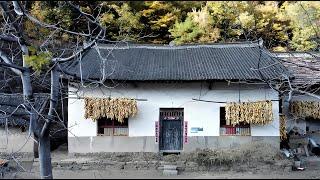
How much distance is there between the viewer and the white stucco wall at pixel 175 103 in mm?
20141

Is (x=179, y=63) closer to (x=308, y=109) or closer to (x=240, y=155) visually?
(x=240, y=155)

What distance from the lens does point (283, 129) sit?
2095 centimetres

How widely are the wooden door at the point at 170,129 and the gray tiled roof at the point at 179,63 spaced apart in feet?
5.72

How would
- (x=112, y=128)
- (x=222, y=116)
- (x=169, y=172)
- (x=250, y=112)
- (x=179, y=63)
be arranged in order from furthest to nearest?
1. (x=179, y=63)
2. (x=222, y=116)
3. (x=112, y=128)
4. (x=250, y=112)
5. (x=169, y=172)

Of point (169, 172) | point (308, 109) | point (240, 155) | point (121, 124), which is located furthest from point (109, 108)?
point (308, 109)

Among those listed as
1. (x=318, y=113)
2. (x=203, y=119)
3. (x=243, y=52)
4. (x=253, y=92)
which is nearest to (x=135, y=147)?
(x=203, y=119)

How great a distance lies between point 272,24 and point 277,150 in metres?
15.8

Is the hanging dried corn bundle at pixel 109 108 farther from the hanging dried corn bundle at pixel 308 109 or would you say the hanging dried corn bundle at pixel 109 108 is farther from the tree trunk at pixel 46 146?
the tree trunk at pixel 46 146

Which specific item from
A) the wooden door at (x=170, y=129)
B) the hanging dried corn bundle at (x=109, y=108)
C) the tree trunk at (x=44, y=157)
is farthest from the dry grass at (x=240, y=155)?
the tree trunk at (x=44, y=157)

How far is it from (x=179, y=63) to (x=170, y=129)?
326 centimetres

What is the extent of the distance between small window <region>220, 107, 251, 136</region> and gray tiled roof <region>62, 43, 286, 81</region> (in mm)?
1944

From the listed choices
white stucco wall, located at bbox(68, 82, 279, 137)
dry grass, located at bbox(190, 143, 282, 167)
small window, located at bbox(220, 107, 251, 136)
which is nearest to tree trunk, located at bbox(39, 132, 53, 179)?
dry grass, located at bbox(190, 143, 282, 167)

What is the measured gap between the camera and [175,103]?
2025 centimetres

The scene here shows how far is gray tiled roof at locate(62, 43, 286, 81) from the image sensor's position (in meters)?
19.8
